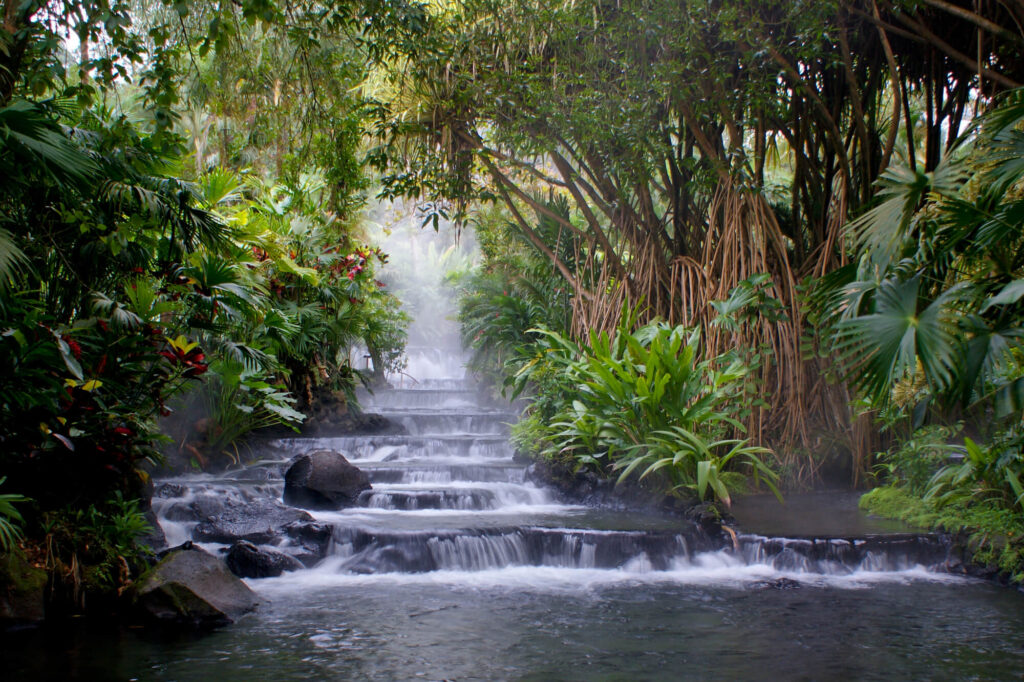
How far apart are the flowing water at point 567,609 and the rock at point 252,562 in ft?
0.39

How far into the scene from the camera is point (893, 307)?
404 cm

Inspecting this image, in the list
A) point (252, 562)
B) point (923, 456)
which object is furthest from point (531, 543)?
point (923, 456)

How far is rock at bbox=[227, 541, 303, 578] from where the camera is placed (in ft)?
16.3

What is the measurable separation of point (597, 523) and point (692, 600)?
59.6 inches

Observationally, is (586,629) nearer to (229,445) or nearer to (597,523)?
(597,523)

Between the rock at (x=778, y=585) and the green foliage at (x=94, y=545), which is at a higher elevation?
the green foliage at (x=94, y=545)

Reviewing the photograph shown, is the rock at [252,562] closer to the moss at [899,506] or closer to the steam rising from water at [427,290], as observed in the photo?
the moss at [899,506]

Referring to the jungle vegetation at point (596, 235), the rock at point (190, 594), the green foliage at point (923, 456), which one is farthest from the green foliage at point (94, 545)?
the green foliage at point (923, 456)

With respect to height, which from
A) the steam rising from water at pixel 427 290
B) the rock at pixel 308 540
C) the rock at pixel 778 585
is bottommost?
the rock at pixel 778 585

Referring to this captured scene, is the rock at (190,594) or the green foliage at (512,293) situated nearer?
the rock at (190,594)

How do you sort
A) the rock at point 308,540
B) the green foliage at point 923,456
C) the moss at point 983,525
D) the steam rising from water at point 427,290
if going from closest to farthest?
the moss at point 983,525
the rock at point 308,540
the green foliage at point 923,456
the steam rising from water at point 427,290

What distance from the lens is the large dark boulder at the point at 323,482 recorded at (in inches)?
260

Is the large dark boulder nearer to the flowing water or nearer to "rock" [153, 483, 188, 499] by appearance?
the flowing water

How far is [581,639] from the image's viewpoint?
375 cm
